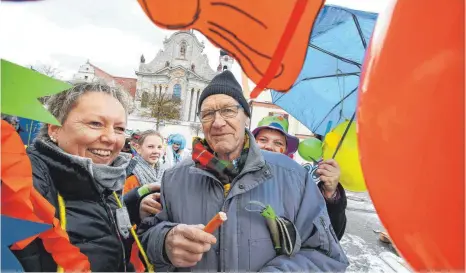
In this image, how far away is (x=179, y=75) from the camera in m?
45.3

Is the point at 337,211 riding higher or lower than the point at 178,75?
lower

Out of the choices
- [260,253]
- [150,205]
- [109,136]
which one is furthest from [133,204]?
[260,253]

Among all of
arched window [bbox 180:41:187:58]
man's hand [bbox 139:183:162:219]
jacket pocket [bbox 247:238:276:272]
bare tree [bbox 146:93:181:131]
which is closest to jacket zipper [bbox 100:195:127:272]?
man's hand [bbox 139:183:162:219]

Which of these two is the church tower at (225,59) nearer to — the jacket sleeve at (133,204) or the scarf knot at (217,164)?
the scarf knot at (217,164)

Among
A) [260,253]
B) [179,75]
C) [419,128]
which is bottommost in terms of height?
[260,253]

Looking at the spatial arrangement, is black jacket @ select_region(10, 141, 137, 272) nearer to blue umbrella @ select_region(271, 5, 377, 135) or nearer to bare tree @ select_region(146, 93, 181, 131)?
blue umbrella @ select_region(271, 5, 377, 135)

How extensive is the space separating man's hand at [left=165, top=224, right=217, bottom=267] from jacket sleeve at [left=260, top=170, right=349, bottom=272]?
0.93 feet

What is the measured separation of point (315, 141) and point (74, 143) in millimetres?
1794

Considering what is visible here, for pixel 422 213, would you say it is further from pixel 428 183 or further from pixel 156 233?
pixel 156 233

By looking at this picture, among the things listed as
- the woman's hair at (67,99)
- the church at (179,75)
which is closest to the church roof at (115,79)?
the woman's hair at (67,99)

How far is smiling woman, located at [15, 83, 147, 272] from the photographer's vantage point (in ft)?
3.13

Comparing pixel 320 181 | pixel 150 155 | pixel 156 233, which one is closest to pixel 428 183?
pixel 156 233

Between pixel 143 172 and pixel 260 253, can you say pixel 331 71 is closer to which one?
pixel 260 253

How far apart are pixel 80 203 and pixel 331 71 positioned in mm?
1811
